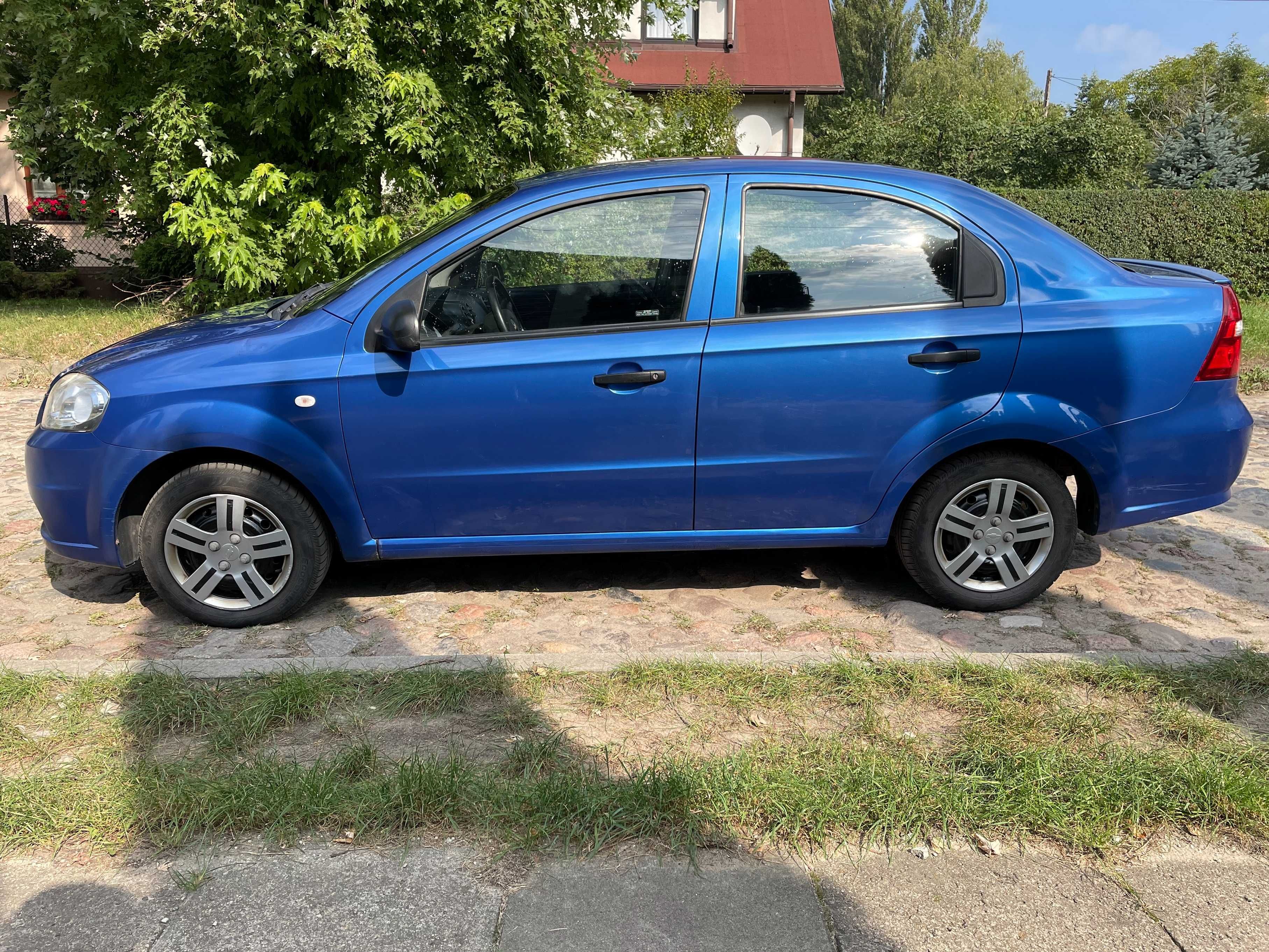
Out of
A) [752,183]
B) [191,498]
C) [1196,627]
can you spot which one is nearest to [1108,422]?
[1196,627]

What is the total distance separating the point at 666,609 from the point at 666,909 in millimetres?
2018

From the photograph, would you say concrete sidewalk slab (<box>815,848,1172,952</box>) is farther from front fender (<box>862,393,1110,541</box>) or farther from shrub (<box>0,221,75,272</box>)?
shrub (<box>0,221,75,272</box>)

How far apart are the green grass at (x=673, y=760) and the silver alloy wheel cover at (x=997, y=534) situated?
0.67 meters

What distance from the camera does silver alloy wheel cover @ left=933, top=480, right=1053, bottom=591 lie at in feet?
14.2

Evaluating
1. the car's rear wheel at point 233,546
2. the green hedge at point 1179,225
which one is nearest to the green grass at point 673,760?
the car's rear wheel at point 233,546

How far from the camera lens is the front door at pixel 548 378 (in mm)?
4109

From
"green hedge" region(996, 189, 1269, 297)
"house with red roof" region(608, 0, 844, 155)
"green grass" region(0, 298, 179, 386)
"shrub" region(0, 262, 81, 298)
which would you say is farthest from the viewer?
"house with red roof" region(608, 0, 844, 155)

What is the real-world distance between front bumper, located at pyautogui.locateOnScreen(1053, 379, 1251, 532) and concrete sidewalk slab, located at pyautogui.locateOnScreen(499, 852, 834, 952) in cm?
240

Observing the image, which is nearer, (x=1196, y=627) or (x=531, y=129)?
(x=1196, y=627)

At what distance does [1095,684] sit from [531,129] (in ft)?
22.7

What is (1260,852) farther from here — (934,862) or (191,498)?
(191,498)

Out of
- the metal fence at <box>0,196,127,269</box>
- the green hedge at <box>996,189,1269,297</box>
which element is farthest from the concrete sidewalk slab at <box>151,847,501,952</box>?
the metal fence at <box>0,196,127,269</box>

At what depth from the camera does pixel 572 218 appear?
4.30m

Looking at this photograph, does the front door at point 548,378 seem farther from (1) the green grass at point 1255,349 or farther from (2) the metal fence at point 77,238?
(2) the metal fence at point 77,238
